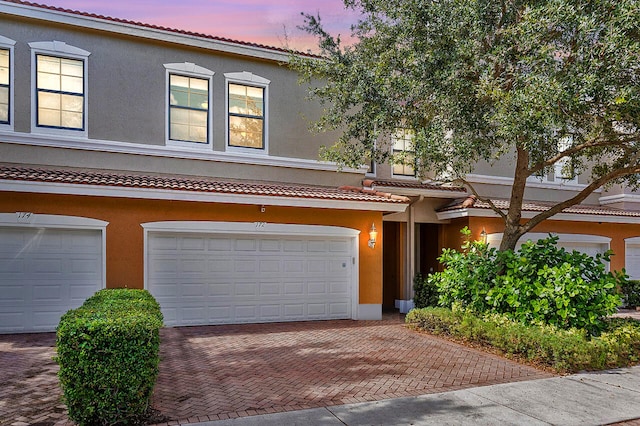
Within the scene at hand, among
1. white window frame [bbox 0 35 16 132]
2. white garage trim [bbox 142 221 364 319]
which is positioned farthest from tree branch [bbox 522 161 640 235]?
white window frame [bbox 0 35 16 132]

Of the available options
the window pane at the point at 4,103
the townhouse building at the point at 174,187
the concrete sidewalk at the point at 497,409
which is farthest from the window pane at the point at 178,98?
the concrete sidewalk at the point at 497,409

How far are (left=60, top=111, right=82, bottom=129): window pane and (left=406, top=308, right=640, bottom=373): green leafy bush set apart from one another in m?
10.6

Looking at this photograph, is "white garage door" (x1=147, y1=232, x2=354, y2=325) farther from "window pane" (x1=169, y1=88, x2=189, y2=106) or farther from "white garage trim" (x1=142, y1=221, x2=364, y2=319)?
"window pane" (x1=169, y1=88, x2=189, y2=106)

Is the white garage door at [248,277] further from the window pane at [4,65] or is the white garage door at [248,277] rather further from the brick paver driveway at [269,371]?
the window pane at [4,65]

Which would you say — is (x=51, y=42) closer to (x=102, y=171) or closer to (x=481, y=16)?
(x=102, y=171)

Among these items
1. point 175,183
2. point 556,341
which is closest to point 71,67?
point 175,183

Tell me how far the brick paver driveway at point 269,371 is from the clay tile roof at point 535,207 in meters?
5.36

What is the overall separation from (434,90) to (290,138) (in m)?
5.48

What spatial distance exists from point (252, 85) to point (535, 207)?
999cm

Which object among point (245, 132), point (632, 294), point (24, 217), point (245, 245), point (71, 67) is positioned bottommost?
point (632, 294)

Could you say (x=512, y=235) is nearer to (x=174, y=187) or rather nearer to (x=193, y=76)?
(x=174, y=187)

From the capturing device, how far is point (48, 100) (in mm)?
11984

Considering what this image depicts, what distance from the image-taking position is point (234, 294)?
12086mm

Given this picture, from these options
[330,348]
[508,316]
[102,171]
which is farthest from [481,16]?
[102,171]
